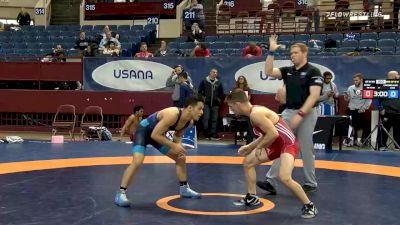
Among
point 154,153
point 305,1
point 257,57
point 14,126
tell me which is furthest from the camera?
point 305,1

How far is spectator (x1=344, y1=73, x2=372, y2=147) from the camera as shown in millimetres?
11234

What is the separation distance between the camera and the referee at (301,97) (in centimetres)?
608

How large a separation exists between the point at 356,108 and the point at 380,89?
1066mm

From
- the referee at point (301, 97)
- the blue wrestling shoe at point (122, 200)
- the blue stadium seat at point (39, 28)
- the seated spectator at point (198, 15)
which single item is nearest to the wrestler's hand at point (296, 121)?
the referee at point (301, 97)

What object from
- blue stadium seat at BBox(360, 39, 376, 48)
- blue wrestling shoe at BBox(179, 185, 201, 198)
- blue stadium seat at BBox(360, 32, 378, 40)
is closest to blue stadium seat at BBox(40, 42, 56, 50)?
blue stadium seat at BBox(360, 32, 378, 40)

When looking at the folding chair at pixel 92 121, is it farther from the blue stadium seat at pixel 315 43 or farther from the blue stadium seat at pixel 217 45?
the blue stadium seat at pixel 315 43

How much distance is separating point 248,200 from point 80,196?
1.74 metres

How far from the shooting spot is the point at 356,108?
11383 millimetres

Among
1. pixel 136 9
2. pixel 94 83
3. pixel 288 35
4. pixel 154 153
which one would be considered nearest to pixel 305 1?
pixel 288 35

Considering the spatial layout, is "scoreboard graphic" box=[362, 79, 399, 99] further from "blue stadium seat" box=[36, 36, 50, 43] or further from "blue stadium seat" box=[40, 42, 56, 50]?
"blue stadium seat" box=[36, 36, 50, 43]

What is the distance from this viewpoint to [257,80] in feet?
41.3

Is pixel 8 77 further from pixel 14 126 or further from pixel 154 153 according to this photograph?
pixel 154 153

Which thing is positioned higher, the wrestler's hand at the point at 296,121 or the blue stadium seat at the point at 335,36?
the blue stadium seat at the point at 335,36

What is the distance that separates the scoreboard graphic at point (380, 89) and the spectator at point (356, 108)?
746 millimetres
